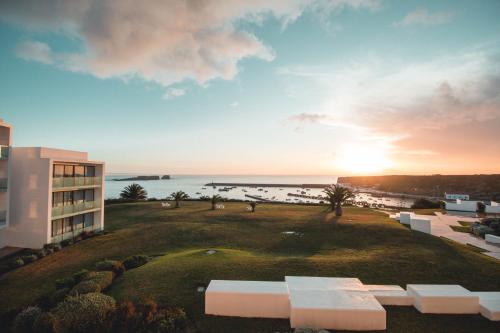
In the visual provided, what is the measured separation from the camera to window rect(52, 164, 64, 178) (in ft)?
67.7

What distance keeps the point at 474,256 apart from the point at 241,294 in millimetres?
13074

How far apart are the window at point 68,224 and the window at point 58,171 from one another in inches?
148

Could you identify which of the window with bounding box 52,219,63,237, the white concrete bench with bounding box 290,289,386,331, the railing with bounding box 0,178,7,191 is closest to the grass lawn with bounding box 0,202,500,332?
the white concrete bench with bounding box 290,289,386,331

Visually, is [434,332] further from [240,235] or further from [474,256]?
[240,235]

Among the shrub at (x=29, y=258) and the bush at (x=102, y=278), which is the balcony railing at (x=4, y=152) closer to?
the shrub at (x=29, y=258)

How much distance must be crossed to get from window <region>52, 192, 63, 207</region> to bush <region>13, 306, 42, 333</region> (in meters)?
14.3

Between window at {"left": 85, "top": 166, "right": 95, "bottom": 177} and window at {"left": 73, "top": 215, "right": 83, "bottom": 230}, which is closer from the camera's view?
window at {"left": 73, "top": 215, "right": 83, "bottom": 230}

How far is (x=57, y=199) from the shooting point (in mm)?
20906

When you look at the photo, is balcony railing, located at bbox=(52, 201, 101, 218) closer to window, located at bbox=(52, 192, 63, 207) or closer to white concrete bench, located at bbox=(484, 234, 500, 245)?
window, located at bbox=(52, 192, 63, 207)

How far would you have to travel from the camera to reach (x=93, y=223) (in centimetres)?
2470

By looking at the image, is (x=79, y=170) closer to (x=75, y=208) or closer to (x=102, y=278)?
(x=75, y=208)

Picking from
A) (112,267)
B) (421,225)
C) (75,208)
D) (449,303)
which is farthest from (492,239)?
(75,208)

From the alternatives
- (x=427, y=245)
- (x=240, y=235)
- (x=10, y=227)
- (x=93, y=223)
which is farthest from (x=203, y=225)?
(x=427, y=245)

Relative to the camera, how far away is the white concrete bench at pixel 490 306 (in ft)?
26.7
